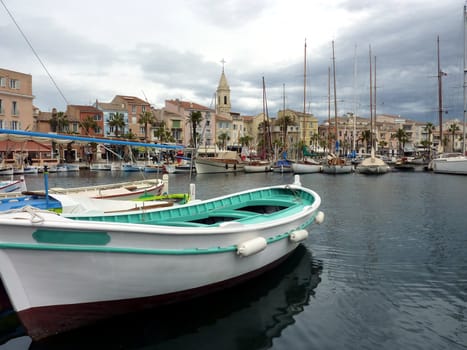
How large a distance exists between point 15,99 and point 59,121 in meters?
12.9

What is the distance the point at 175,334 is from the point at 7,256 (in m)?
3.10

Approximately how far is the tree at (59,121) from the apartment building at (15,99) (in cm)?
1043

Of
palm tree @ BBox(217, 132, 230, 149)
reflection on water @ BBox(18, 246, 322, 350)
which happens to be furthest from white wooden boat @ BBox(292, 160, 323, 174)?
reflection on water @ BBox(18, 246, 322, 350)

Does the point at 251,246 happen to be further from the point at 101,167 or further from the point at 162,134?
the point at 162,134

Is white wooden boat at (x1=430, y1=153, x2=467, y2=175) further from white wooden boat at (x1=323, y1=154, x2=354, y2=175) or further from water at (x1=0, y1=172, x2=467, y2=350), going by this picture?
water at (x1=0, y1=172, x2=467, y2=350)

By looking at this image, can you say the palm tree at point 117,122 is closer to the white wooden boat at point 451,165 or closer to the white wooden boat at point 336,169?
the white wooden boat at point 336,169

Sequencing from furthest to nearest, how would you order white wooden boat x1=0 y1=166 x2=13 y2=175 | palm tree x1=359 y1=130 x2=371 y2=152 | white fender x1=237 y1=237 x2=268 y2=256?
palm tree x1=359 y1=130 x2=371 y2=152 < white wooden boat x1=0 y1=166 x2=13 y2=175 < white fender x1=237 y1=237 x2=268 y2=256

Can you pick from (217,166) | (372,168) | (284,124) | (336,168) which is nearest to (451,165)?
(372,168)

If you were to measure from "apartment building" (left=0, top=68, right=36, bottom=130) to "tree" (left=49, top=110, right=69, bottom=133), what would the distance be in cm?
1043

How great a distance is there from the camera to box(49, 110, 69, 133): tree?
6750cm

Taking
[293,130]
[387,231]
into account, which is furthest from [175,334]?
[293,130]

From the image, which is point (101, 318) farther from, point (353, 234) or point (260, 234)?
point (353, 234)

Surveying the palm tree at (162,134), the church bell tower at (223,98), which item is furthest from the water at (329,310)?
the church bell tower at (223,98)

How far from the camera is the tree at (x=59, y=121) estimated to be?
6750 centimetres
